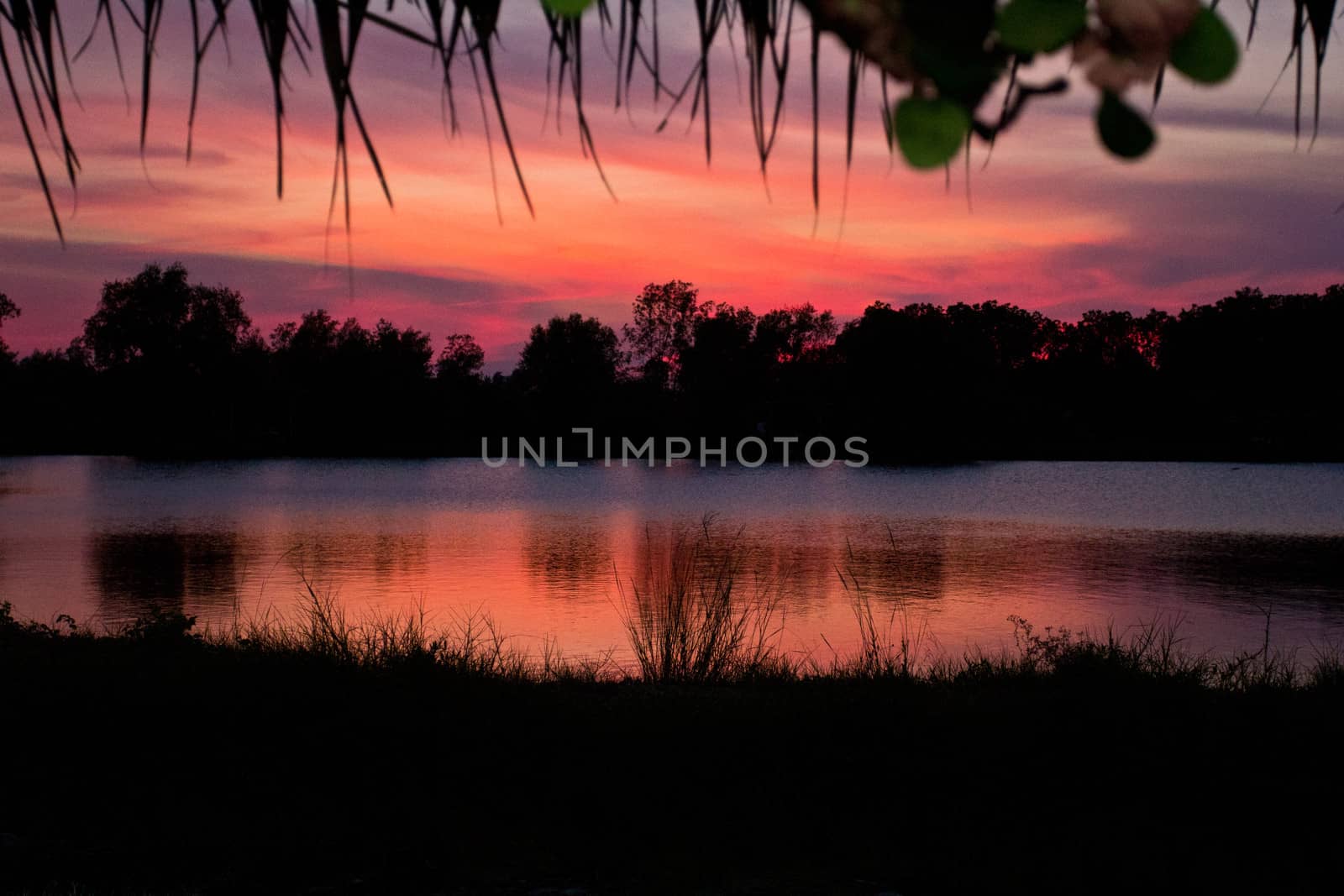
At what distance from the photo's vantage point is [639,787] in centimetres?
609

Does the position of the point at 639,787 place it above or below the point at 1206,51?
below

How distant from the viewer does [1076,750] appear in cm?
636

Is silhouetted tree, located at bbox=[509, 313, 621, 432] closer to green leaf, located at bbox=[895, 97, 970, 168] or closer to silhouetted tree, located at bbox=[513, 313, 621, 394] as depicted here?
silhouetted tree, located at bbox=[513, 313, 621, 394]

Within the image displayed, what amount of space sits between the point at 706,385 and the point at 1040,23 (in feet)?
352

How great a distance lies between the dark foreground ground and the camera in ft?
17.3

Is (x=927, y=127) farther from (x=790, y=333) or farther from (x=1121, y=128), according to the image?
(x=790, y=333)

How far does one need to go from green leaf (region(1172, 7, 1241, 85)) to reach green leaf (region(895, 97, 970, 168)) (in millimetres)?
174

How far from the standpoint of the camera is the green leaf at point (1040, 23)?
968 millimetres

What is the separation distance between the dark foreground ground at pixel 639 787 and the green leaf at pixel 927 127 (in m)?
4.67

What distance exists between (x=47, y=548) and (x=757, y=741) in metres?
27.3

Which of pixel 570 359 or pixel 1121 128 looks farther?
pixel 570 359

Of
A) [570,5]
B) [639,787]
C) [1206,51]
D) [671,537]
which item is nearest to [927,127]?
[1206,51]

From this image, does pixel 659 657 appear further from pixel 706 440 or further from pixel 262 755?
pixel 706 440

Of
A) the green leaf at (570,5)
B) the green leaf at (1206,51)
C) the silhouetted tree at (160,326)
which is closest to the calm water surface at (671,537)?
the green leaf at (570,5)
